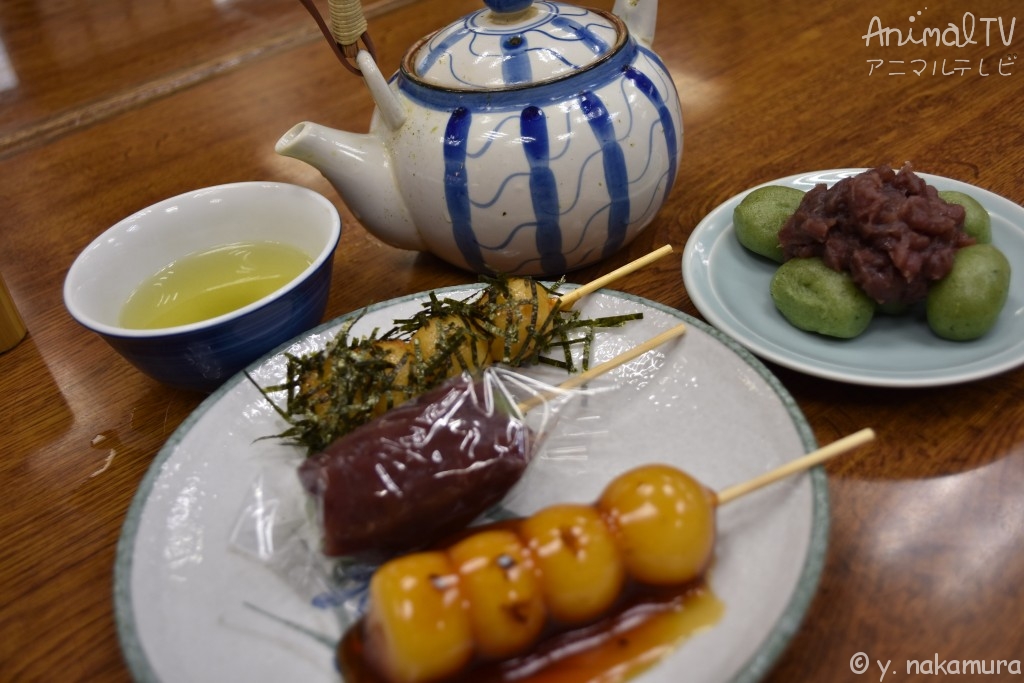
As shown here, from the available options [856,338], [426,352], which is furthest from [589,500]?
[856,338]

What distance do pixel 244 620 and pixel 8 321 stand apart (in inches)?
39.0

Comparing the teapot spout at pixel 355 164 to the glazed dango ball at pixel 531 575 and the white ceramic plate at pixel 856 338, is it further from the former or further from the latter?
the glazed dango ball at pixel 531 575

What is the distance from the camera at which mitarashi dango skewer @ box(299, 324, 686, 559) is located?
950mm

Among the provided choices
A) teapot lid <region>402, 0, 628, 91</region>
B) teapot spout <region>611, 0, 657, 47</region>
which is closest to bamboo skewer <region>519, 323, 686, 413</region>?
teapot lid <region>402, 0, 628, 91</region>

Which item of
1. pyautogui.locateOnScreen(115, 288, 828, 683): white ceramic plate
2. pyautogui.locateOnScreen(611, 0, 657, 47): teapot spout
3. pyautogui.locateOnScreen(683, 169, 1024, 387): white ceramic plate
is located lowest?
pyautogui.locateOnScreen(683, 169, 1024, 387): white ceramic plate

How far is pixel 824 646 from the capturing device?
926 mm

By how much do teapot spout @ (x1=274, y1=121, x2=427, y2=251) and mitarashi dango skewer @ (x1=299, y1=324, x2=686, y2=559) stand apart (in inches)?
20.9

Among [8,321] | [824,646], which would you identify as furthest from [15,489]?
[824,646]

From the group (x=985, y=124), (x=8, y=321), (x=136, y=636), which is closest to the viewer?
(x=136, y=636)

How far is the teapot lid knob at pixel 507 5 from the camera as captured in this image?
1406 millimetres

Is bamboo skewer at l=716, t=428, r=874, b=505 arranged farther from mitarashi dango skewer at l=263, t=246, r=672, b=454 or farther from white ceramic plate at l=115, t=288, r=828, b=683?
mitarashi dango skewer at l=263, t=246, r=672, b=454

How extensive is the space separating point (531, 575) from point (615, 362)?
0.39 m

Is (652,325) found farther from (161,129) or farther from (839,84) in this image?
(161,129)

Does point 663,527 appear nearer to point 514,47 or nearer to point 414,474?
point 414,474
